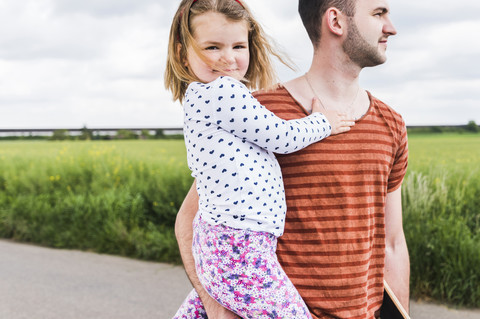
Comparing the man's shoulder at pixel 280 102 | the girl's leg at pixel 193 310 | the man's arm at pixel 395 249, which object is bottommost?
the girl's leg at pixel 193 310

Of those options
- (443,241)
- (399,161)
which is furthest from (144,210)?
(399,161)

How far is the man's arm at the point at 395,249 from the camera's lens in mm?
2189

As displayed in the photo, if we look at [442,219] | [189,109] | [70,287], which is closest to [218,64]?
[189,109]

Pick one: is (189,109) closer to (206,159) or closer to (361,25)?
(206,159)

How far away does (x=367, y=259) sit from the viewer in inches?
79.0

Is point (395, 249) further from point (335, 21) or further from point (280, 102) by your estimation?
point (335, 21)

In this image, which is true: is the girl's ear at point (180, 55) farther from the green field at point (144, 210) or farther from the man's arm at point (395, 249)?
the green field at point (144, 210)

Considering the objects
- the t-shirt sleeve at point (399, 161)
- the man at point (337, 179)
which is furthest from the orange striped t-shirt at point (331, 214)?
the t-shirt sleeve at point (399, 161)

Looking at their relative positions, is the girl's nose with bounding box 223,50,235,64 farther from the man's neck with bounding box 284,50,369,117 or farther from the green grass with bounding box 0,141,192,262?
the green grass with bounding box 0,141,192,262

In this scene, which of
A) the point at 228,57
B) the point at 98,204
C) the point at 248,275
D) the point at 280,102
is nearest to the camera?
the point at 248,275

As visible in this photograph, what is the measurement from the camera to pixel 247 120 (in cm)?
173

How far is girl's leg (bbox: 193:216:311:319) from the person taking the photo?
167cm

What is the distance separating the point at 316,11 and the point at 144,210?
4.79m

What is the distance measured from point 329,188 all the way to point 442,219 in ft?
10.1
